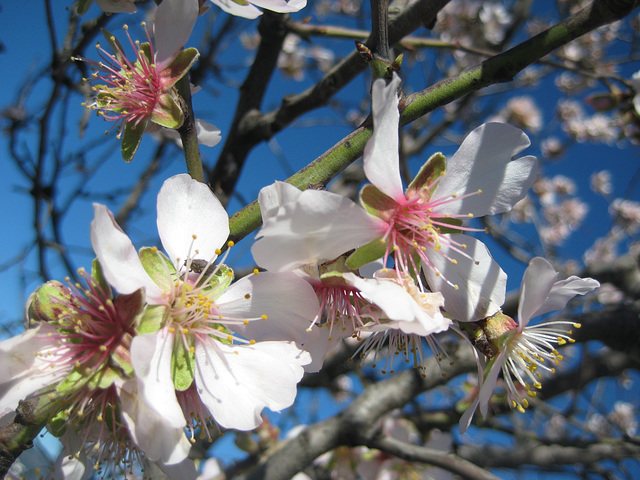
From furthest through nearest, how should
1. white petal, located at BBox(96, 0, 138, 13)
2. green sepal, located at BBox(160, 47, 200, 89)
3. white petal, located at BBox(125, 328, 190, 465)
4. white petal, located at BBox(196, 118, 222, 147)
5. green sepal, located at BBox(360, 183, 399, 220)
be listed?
white petal, located at BBox(196, 118, 222, 147)
white petal, located at BBox(96, 0, 138, 13)
green sepal, located at BBox(160, 47, 200, 89)
green sepal, located at BBox(360, 183, 399, 220)
white petal, located at BBox(125, 328, 190, 465)

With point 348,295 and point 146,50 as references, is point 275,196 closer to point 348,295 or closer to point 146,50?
point 348,295

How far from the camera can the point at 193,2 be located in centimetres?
102

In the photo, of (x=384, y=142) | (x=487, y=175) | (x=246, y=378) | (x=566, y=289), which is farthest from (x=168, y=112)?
(x=566, y=289)

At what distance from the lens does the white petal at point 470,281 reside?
38.0 inches

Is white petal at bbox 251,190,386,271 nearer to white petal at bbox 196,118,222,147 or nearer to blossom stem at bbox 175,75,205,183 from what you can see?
blossom stem at bbox 175,75,205,183

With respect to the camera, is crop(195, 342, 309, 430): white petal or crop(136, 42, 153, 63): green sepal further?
crop(136, 42, 153, 63): green sepal

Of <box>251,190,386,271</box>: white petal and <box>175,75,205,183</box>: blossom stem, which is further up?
<box>175,75,205,183</box>: blossom stem

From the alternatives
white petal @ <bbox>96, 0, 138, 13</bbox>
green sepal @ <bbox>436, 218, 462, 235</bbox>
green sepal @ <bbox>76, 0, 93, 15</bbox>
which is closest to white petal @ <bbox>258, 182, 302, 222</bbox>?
green sepal @ <bbox>436, 218, 462, 235</bbox>

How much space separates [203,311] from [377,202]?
424 millimetres

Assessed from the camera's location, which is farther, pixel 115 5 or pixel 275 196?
pixel 115 5

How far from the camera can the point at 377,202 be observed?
3.20 ft

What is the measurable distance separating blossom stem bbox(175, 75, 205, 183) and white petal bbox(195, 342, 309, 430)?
37cm

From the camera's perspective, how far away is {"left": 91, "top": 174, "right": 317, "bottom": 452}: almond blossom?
825 mm

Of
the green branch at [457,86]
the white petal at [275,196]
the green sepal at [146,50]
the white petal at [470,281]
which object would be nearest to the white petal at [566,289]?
the white petal at [470,281]
